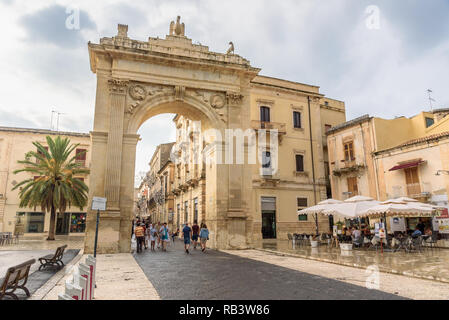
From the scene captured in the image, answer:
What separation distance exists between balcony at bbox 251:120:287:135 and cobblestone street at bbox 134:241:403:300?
18148 millimetres

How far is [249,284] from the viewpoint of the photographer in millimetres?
7852

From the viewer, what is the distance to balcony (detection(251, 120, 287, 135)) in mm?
27625

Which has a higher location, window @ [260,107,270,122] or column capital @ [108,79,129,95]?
window @ [260,107,270,122]

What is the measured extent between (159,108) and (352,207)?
1232cm

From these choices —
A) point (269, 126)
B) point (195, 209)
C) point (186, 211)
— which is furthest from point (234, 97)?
point (186, 211)

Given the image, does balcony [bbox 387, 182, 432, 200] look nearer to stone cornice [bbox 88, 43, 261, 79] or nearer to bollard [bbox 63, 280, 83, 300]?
stone cornice [bbox 88, 43, 261, 79]

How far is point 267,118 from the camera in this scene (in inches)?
1128

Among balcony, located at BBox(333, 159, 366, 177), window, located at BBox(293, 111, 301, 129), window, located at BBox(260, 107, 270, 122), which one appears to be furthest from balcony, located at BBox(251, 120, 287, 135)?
balcony, located at BBox(333, 159, 366, 177)

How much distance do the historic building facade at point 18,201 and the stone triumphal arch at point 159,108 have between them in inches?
758

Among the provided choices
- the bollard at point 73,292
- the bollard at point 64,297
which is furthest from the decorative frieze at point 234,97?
the bollard at point 64,297

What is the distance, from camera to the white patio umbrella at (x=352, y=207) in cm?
1590

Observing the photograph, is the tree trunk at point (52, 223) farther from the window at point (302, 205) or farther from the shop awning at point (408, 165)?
the shop awning at point (408, 165)
